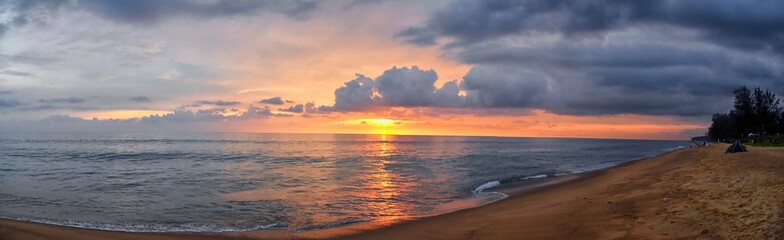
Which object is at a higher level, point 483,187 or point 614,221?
point 614,221

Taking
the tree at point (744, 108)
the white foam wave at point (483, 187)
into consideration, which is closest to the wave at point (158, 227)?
the white foam wave at point (483, 187)

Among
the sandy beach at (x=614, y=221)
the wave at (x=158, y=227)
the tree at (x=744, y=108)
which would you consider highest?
the tree at (x=744, y=108)

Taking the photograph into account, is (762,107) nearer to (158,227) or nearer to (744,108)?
(744,108)

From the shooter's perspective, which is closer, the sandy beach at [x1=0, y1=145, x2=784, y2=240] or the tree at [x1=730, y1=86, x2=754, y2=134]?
the sandy beach at [x1=0, y1=145, x2=784, y2=240]

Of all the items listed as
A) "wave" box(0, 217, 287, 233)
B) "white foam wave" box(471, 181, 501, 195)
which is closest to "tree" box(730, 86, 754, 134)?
"white foam wave" box(471, 181, 501, 195)

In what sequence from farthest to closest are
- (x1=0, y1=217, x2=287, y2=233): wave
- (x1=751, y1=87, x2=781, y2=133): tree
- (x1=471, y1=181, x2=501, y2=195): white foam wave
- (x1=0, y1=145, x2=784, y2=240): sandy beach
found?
1. (x1=751, y1=87, x2=781, y2=133): tree
2. (x1=471, y1=181, x2=501, y2=195): white foam wave
3. (x1=0, y1=217, x2=287, y2=233): wave
4. (x1=0, y1=145, x2=784, y2=240): sandy beach

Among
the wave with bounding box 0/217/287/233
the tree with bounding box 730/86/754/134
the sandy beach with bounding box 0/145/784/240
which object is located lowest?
the wave with bounding box 0/217/287/233

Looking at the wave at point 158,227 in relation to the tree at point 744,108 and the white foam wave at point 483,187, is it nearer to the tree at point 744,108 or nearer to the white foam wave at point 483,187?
the white foam wave at point 483,187

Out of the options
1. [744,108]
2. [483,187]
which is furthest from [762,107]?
[483,187]

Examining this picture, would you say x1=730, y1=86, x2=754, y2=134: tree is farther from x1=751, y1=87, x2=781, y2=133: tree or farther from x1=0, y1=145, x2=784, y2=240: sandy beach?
x1=0, y1=145, x2=784, y2=240: sandy beach

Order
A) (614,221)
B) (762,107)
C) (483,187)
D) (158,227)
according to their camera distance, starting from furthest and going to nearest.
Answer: (762,107), (483,187), (158,227), (614,221)

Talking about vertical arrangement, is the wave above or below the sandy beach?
below

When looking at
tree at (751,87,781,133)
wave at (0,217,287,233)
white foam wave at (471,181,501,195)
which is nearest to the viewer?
wave at (0,217,287,233)

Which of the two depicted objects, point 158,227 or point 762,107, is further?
point 762,107
